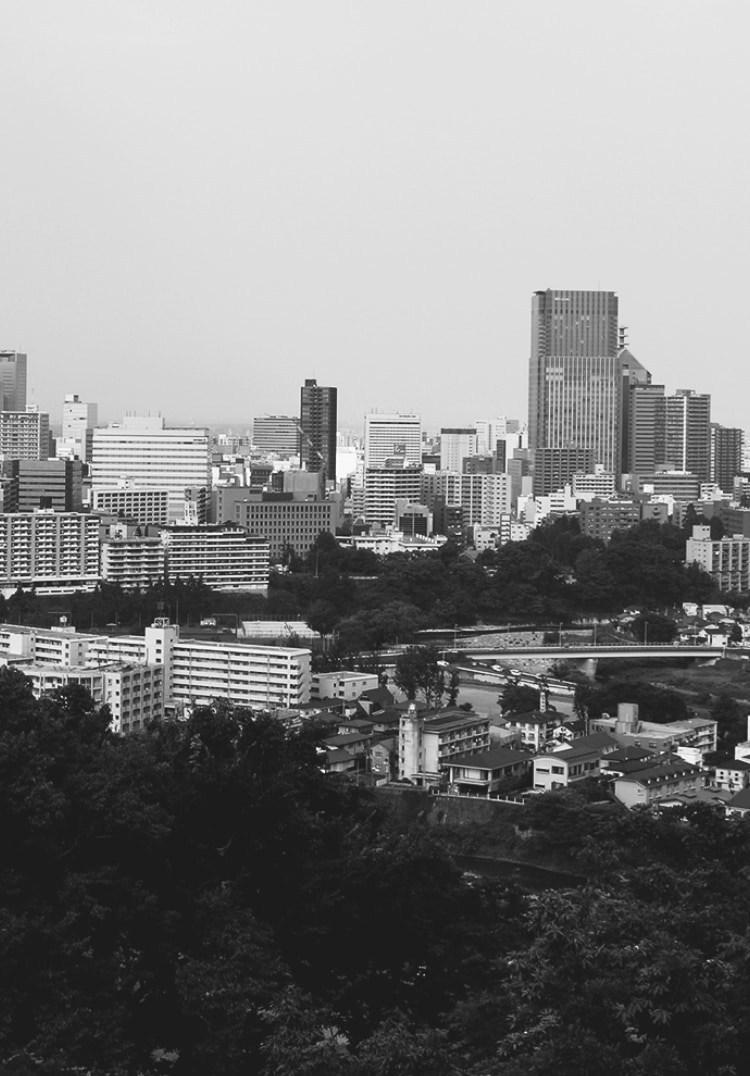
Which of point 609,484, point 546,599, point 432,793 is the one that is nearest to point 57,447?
Result: point 609,484

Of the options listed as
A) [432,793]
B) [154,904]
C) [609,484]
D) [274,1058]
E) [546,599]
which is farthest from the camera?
[609,484]

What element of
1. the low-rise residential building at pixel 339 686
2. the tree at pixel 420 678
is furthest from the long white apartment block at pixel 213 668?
the tree at pixel 420 678

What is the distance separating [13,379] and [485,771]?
25.7m

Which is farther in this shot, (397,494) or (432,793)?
(397,494)

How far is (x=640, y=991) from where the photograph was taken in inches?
110

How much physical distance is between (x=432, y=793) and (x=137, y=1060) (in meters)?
5.02

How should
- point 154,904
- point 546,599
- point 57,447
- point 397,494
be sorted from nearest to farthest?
point 154,904 → point 546,599 → point 397,494 → point 57,447

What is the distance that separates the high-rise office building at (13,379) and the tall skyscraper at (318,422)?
728 cm

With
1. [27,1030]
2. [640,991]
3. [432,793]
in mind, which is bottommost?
[432,793]

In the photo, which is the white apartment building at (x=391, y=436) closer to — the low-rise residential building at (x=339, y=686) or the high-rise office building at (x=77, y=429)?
the high-rise office building at (x=77, y=429)

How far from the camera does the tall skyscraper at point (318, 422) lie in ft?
89.9

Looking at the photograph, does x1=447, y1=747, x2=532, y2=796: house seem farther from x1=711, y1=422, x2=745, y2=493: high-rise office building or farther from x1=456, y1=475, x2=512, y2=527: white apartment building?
x1=711, y1=422, x2=745, y2=493: high-rise office building

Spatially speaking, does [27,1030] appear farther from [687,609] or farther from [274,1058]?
[687,609]

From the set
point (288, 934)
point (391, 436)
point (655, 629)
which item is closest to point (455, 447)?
point (391, 436)
